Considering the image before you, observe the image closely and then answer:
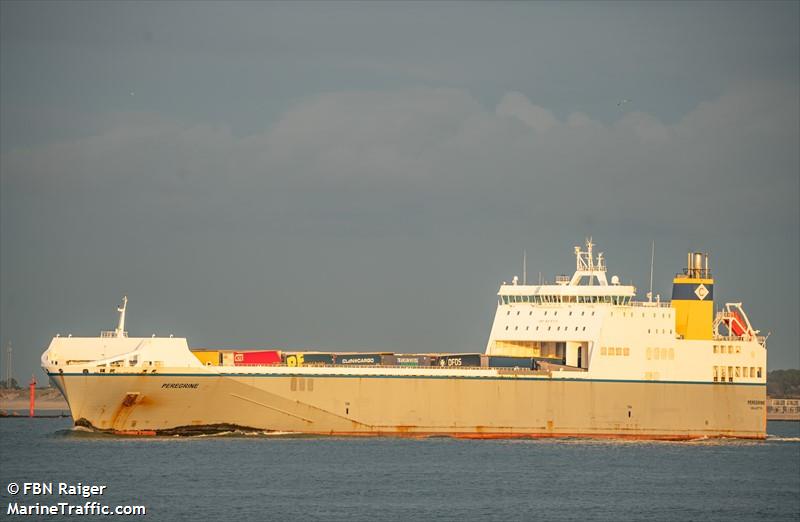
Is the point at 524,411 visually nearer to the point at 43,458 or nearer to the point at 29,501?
the point at 43,458

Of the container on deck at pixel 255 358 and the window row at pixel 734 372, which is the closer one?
the container on deck at pixel 255 358

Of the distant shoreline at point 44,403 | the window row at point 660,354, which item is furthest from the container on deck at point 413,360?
the distant shoreline at point 44,403

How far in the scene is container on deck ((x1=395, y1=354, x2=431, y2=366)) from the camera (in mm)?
55350

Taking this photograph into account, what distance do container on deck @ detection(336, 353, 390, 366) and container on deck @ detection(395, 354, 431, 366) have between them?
2.71 feet

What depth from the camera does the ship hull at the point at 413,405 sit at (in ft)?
165

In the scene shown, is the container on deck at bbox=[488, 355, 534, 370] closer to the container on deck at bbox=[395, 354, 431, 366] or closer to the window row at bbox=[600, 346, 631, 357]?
the container on deck at bbox=[395, 354, 431, 366]

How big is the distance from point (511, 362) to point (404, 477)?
13.6 meters

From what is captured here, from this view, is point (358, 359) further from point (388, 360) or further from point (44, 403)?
point (44, 403)

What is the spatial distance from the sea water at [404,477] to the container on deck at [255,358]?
287cm

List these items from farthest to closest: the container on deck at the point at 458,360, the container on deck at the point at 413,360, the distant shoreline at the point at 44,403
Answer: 1. the distant shoreline at the point at 44,403
2. the container on deck at the point at 458,360
3. the container on deck at the point at 413,360

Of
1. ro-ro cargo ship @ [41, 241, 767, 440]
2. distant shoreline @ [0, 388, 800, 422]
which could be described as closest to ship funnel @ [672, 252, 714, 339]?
ro-ro cargo ship @ [41, 241, 767, 440]

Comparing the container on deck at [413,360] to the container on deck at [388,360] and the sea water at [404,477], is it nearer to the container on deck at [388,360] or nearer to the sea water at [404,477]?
the container on deck at [388,360]

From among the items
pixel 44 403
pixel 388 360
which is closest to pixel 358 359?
pixel 388 360

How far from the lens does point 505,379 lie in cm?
5491
